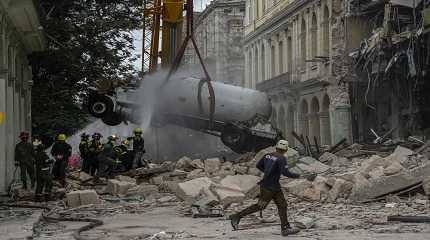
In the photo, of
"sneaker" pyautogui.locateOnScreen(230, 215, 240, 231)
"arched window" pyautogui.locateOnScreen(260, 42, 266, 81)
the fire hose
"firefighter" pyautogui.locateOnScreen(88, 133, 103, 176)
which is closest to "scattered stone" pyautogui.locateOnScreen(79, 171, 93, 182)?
"firefighter" pyautogui.locateOnScreen(88, 133, 103, 176)

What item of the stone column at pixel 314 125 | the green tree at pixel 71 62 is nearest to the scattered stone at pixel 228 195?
the green tree at pixel 71 62

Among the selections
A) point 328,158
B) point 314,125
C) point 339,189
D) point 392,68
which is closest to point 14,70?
point 328,158

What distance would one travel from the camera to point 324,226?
36.5ft

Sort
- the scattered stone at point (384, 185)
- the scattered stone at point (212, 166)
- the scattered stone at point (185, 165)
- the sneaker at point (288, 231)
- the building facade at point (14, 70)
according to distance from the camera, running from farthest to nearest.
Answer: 1. the scattered stone at point (185, 165)
2. the scattered stone at point (212, 166)
3. the building facade at point (14, 70)
4. the scattered stone at point (384, 185)
5. the sneaker at point (288, 231)

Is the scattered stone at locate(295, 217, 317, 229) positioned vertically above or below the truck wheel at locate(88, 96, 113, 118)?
below

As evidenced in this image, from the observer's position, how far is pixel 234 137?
82.0 feet

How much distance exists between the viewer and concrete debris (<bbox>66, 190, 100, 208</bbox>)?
48.2 feet

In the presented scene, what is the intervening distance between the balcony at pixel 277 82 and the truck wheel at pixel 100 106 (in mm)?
22420

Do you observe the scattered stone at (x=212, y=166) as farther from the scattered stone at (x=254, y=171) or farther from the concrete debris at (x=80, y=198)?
the concrete debris at (x=80, y=198)

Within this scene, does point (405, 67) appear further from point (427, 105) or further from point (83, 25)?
point (83, 25)

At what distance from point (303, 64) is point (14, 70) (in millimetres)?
25329

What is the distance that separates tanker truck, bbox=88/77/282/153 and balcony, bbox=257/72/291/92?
718 inches

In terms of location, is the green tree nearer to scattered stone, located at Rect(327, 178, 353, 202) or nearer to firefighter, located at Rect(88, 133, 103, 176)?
firefighter, located at Rect(88, 133, 103, 176)

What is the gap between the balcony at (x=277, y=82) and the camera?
145 feet
